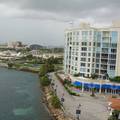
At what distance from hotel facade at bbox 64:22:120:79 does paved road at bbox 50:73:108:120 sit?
8888 mm

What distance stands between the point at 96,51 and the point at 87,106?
52.0 feet

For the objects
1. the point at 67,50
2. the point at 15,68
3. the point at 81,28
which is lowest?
the point at 15,68

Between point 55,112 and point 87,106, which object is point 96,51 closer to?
point 87,106

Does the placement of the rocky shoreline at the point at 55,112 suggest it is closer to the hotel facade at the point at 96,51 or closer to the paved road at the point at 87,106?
the paved road at the point at 87,106

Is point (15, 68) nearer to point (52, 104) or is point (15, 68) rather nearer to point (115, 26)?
point (115, 26)

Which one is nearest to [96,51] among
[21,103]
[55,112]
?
[21,103]

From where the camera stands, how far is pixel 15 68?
87250mm

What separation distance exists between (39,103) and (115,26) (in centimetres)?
1717

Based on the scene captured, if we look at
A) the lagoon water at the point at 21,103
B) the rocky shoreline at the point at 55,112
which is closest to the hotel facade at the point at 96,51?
the lagoon water at the point at 21,103

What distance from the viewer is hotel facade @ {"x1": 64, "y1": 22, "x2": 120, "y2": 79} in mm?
46000

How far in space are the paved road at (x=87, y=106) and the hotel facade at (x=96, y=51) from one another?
29.2 feet

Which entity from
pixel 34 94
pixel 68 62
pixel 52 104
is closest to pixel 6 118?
pixel 52 104

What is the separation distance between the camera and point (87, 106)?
33.0 metres

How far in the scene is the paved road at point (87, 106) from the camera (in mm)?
29052
